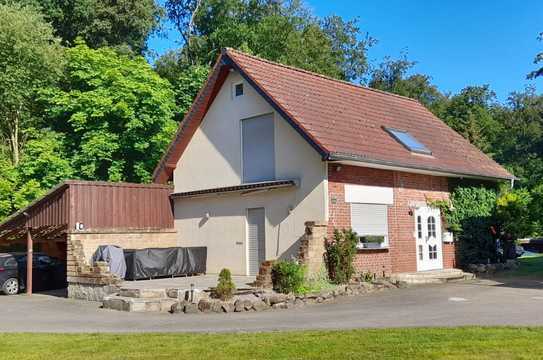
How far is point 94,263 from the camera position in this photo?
1845 centimetres

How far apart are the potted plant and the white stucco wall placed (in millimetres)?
1710

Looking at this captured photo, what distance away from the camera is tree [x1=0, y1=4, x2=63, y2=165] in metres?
30.1

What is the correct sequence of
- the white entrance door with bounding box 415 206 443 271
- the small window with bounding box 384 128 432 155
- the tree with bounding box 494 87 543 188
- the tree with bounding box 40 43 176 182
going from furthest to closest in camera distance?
the tree with bounding box 494 87 543 188 → the tree with bounding box 40 43 176 182 → the white entrance door with bounding box 415 206 443 271 → the small window with bounding box 384 128 432 155

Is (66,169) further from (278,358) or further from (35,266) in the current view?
(278,358)

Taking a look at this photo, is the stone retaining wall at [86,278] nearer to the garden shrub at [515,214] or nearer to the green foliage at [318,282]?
the green foliage at [318,282]

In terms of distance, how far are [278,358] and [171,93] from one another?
26.5 m

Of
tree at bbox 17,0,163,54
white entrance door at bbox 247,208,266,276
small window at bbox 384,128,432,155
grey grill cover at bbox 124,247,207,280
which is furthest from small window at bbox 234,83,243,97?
tree at bbox 17,0,163,54

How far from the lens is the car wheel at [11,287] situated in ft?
68.2

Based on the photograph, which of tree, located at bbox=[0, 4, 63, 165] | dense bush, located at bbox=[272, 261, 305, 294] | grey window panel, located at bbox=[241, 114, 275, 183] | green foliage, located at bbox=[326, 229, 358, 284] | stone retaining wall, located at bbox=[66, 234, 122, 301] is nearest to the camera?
dense bush, located at bbox=[272, 261, 305, 294]

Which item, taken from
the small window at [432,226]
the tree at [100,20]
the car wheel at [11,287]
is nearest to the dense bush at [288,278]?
the small window at [432,226]

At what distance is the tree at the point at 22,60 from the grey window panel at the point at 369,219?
785 inches

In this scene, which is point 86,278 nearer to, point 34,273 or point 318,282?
point 34,273

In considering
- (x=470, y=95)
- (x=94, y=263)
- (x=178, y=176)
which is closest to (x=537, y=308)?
(x=94, y=263)

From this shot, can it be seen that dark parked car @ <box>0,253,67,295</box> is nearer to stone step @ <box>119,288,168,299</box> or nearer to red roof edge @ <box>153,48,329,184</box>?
red roof edge @ <box>153,48,329,184</box>
